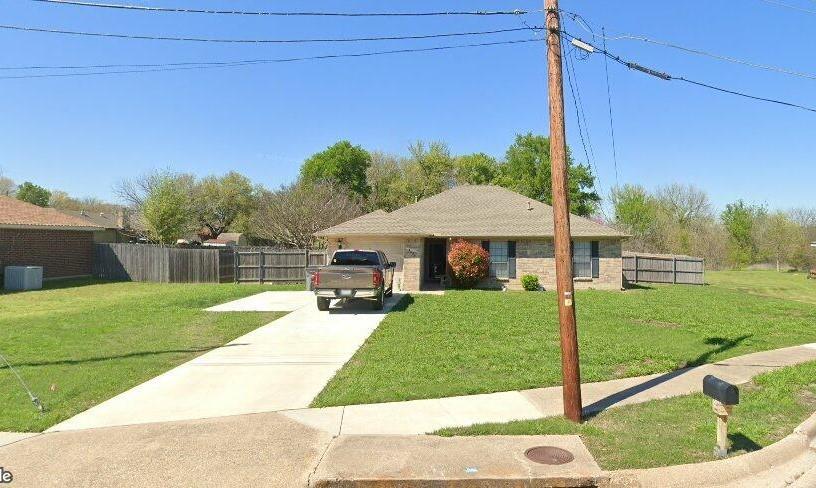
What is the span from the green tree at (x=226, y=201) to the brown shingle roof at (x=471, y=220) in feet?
125

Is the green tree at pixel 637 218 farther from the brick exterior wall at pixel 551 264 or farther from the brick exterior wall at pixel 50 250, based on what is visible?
the brick exterior wall at pixel 50 250

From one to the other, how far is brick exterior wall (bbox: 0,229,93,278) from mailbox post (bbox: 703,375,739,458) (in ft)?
90.3

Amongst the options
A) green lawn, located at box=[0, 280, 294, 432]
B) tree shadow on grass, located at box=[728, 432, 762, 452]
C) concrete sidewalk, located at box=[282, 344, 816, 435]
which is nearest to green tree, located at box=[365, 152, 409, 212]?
green lawn, located at box=[0, 280, 294, 432]

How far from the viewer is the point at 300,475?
182 inches

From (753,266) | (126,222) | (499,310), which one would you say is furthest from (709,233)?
(126,222)

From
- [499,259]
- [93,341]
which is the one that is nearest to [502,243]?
[499,259]

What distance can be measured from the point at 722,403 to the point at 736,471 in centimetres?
60

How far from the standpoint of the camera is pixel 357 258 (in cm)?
1686

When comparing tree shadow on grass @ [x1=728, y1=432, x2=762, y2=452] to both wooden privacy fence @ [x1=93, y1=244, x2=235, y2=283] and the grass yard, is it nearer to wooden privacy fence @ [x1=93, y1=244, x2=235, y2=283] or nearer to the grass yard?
the grass yard

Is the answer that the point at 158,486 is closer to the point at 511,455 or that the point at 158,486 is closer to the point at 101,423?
the point at 101,423

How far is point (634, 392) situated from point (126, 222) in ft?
169

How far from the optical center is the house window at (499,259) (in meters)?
23.3

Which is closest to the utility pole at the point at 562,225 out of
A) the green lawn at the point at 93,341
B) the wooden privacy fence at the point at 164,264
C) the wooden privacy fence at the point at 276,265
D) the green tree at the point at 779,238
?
the green lawn at the point at 93,341

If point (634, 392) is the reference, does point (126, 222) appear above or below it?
above
